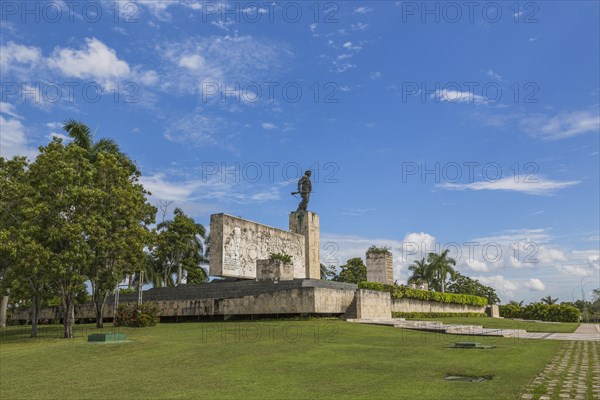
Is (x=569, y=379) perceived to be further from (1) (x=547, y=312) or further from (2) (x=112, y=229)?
(1) (x=547, y=312)

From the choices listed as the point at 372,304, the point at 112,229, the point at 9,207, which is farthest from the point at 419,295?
the point at 9,207

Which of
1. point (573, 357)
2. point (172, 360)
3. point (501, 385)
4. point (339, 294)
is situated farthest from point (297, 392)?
point (339, 294)

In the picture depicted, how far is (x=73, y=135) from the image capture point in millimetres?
27406

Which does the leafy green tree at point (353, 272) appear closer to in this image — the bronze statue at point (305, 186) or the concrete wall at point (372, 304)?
the bronze statue at point (305, 186)

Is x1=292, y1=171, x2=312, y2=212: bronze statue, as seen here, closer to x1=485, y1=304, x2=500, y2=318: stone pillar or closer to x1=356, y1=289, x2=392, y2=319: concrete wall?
x1=356, y1=289, x2=392, y2=319: concrete wall

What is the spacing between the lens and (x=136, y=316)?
21828 mm

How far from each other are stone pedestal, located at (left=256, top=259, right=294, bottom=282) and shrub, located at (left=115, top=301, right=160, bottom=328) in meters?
5.98

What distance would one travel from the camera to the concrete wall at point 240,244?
2603 cm

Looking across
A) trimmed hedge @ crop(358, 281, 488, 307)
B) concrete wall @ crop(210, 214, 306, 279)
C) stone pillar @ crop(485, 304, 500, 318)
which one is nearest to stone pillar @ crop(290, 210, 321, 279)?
concrete wall @ crop(210, 214, 306, 279)

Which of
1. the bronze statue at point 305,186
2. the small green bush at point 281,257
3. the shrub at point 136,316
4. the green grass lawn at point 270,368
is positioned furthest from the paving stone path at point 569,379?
the bronze statue at point 305,186

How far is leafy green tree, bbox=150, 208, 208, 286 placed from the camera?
40375 millimetres

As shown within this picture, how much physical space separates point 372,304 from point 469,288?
4515cm

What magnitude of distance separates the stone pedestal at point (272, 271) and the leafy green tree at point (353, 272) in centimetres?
2749

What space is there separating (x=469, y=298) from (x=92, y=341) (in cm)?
3771
